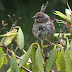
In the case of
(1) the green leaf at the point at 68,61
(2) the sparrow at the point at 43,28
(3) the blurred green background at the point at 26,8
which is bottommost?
(1) the green leaf at the point at 68,61

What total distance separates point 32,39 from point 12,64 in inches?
109

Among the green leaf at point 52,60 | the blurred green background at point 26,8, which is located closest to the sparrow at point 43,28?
the green leaf at point 52,60

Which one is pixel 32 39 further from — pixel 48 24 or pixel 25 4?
pixel 48 24

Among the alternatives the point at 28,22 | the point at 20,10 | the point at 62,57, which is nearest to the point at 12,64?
the point at 62,57

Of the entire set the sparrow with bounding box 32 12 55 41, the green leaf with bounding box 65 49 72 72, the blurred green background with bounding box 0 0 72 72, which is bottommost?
the green leaf with bounding box 65 49 72 72

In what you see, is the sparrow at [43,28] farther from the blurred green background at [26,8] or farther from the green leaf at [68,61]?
the blurred green background at [26,8]

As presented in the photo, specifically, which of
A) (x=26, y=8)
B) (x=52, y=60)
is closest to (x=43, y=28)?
(x=52, y=60)

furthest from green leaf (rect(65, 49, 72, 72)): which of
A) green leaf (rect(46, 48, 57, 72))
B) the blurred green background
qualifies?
the blurred green background

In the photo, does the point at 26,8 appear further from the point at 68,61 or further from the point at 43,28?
the point at 68,61

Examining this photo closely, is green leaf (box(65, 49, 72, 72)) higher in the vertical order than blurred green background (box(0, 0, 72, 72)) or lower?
lower

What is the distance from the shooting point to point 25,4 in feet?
17.7

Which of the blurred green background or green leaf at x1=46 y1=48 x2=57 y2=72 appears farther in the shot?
the blurred green background

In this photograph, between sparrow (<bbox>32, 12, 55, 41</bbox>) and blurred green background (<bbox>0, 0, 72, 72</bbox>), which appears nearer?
sparrow (<bbox>32, 12, 55, 41</bbox>)

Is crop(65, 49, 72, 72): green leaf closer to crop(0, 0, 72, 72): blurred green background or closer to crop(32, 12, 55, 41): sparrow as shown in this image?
crop(32, 12, 55, 41): sparrow
